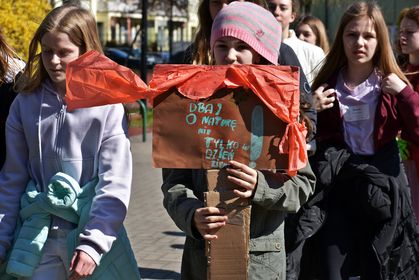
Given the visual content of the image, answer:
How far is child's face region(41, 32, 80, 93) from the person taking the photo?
3.47 metres

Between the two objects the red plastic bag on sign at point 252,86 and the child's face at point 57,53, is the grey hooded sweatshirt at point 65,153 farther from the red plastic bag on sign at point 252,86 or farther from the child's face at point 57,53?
the red plastic bag on sign at point 252,86

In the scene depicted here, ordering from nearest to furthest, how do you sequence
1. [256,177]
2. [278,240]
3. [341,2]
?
[256,177] < [278,240] < [341,2]

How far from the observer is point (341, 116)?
444 cm

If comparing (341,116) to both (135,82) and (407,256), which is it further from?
(135,82)

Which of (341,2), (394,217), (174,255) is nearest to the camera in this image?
(394,217)

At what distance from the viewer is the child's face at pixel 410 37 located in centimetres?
531

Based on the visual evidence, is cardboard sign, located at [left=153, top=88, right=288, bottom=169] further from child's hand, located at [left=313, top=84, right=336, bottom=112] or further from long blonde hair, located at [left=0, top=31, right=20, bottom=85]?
child's hand, located at [left=313, top=84, right=336, bottom=112]

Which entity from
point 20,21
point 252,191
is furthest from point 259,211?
point 20,21

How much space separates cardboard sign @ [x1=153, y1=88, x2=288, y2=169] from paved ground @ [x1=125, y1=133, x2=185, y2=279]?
3692 mm

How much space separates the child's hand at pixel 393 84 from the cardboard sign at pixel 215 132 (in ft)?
4.44

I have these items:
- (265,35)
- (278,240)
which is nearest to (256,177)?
(278,240)

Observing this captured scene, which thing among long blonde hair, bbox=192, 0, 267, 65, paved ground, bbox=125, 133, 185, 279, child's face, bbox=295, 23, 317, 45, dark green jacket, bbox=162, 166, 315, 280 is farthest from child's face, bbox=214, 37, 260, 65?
child's face, bbox=295, 23, 317, 45

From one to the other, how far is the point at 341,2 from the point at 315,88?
2252 centimetres

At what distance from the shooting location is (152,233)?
8.30 metres
